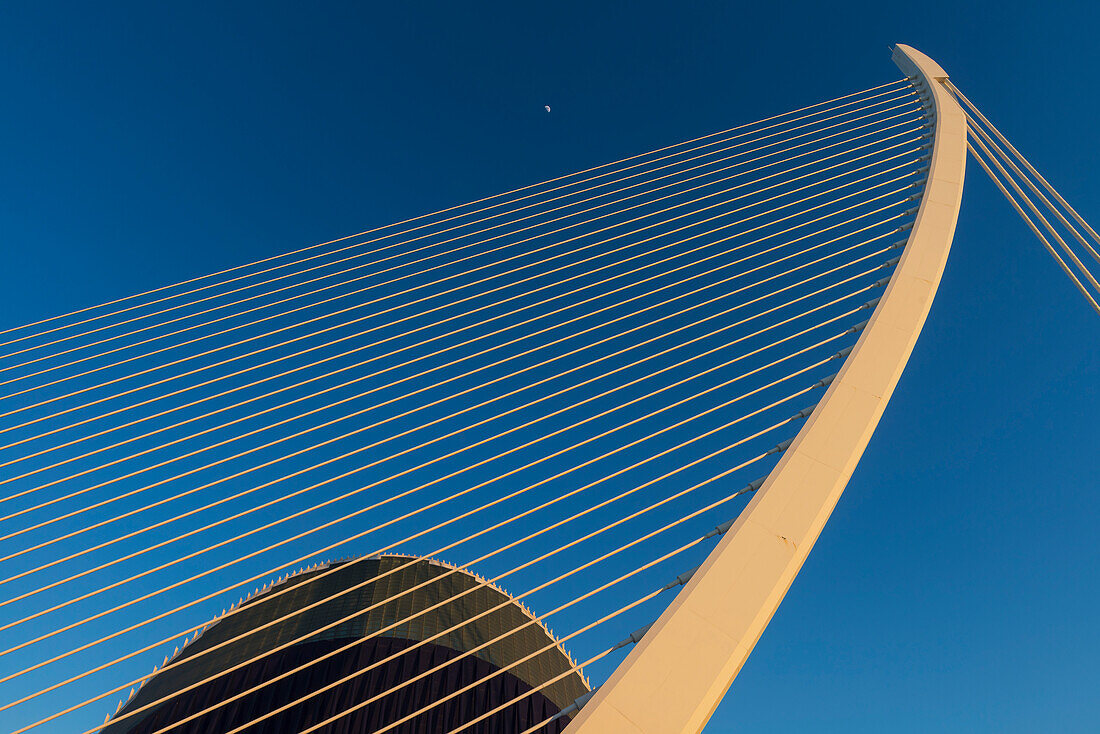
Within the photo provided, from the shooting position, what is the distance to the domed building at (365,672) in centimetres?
1498

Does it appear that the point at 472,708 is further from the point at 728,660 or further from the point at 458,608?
the point at 728,660

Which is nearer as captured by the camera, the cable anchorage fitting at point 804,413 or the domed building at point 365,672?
the cable anchorage fitting at point 804,413

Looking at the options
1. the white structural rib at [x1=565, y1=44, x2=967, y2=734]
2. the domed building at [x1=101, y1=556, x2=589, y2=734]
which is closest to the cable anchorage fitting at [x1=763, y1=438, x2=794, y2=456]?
the white structural rib at [x1=565, y1=44, x2=967, y2=734]

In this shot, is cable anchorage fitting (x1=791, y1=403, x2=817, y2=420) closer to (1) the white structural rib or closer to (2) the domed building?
(1) the white structural rib

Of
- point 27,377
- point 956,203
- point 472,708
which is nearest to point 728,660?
point 956,203

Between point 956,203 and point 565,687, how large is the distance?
18.9 meters

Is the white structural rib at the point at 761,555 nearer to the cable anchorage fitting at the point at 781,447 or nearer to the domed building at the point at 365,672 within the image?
the cable anchorage fitting at the point at 781,447

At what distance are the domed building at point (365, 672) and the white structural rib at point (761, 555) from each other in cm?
992

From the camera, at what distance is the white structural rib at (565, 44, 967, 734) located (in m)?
3.72

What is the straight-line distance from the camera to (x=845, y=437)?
16.7 ft

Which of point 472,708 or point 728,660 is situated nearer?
point 728,660

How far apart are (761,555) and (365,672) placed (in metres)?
14.6

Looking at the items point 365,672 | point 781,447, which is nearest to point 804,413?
point 781,447

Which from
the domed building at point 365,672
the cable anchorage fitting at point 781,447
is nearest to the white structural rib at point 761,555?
the cable anchorage fitting at point 781,447
